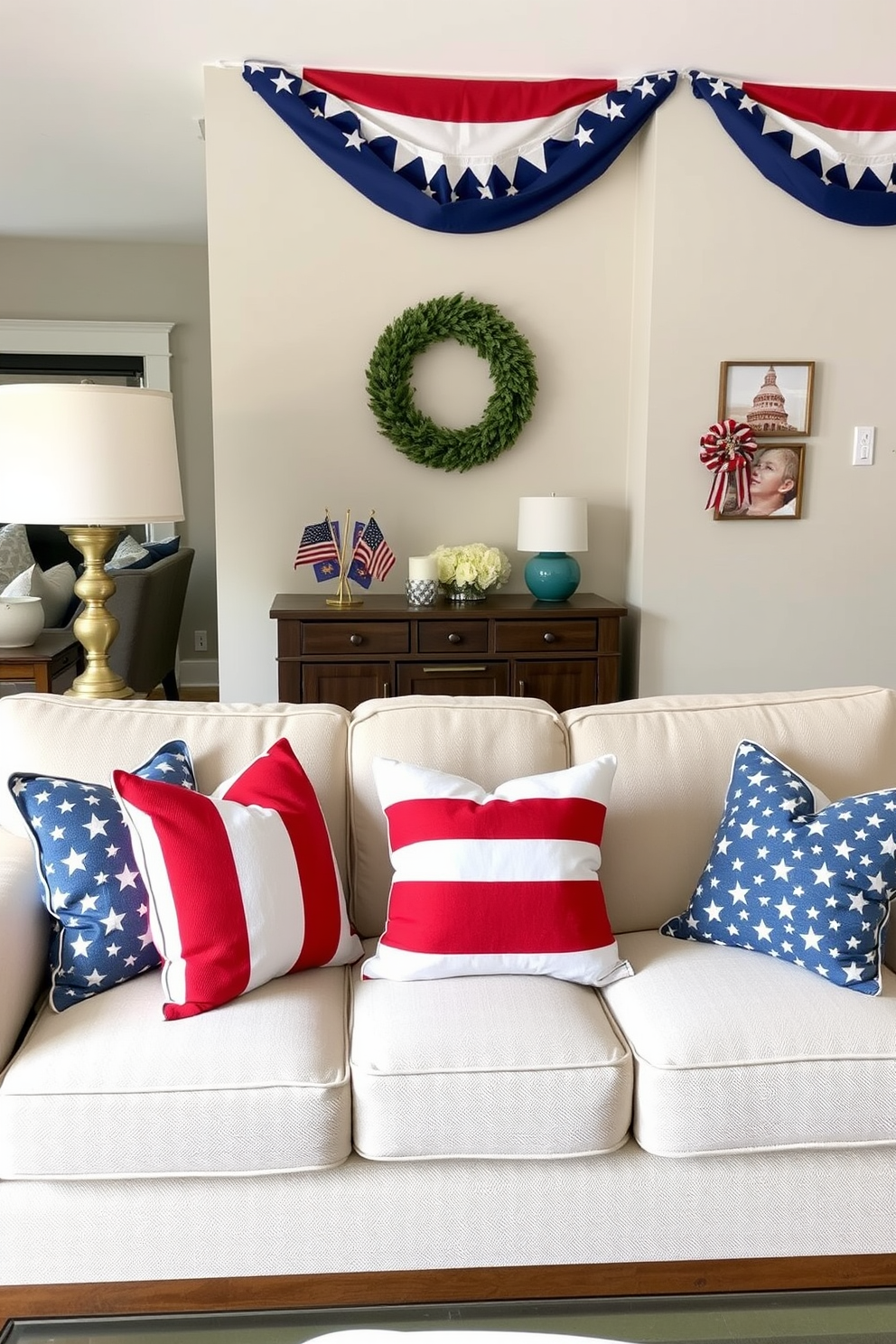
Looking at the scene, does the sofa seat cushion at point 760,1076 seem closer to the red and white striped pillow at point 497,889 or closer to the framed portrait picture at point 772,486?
the red and white striped pillow at point 497,889

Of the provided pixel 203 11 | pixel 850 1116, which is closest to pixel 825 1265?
pixel 850 1116

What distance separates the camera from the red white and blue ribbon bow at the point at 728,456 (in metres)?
3.61

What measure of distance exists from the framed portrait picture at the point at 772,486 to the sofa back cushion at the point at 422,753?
6.28 feet

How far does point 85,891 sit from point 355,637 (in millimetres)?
1784

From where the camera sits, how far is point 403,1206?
1.54 meters

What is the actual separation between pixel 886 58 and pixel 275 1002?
11.1 ft

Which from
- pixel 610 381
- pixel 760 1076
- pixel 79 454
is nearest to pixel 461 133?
pixel 610 381

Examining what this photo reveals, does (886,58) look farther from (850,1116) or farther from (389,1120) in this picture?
(389,1120)

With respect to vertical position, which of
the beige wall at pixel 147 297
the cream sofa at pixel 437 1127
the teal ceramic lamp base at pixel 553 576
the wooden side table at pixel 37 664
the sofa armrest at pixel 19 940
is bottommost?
the cream sofa at pixel 437 1127

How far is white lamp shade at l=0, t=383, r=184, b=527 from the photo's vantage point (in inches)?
92.7

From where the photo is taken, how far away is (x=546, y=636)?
11.5 feet

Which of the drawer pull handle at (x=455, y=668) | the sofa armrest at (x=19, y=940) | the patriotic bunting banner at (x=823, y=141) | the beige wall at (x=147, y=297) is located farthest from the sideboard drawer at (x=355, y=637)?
the beige wall at (x=147, y=297)

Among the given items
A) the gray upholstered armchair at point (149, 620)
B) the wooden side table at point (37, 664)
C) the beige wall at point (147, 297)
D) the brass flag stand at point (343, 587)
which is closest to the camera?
the wooden side table at point (37, 664)

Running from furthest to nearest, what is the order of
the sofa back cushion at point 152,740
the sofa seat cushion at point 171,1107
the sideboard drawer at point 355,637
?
the sideboard drawer at point 355,637 → the sofa back cushion at point 152,740 → the sofa seat cushion at point 171,1107
